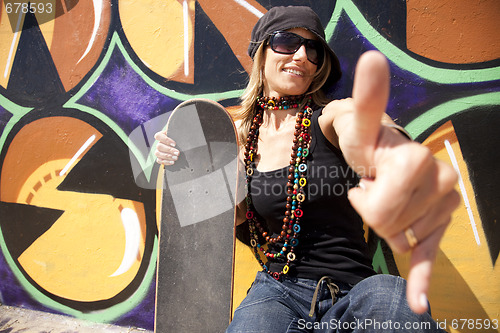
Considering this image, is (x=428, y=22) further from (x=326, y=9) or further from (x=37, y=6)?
(x=37, y=6)

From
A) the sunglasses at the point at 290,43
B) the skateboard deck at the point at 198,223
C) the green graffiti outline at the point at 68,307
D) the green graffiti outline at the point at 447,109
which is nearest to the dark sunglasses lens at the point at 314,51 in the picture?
the sunglasses at the point at 290,43

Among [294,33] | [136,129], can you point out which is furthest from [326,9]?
[136,129]

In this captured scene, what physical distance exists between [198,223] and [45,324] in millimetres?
1637

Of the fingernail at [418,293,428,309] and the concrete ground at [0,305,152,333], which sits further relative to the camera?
the concrete ground at [0,305,152,333]

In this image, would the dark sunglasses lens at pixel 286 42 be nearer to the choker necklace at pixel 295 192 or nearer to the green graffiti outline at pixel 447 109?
the choker necklace at pixel 295 192

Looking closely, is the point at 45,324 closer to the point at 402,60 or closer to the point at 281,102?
the point at 281,102

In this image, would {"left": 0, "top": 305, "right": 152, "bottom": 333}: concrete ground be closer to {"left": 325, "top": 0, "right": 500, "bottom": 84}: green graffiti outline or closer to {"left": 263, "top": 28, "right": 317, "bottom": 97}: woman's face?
{"left": 263, "top": 28, "right": 317, "bottom": 97}: woman's face

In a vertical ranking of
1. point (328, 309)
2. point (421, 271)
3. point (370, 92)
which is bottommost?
point (328, 309)

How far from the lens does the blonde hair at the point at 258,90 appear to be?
5.64 ft

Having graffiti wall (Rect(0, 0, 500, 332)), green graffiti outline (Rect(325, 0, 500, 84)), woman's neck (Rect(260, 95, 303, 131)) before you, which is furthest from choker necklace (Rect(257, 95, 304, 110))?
Answer: green graffiti outline (Rect(325, 0, 500, 84))

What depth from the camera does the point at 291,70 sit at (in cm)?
163

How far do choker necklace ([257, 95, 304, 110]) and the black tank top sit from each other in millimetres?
181

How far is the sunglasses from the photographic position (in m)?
1.61

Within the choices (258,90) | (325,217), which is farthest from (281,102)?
(325,217)
